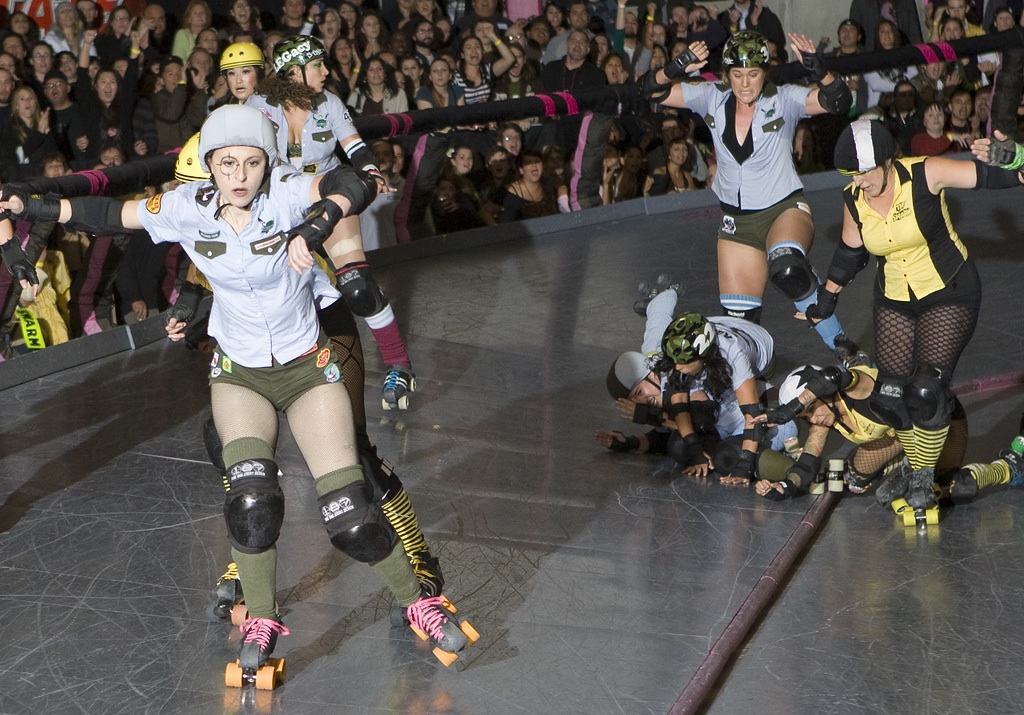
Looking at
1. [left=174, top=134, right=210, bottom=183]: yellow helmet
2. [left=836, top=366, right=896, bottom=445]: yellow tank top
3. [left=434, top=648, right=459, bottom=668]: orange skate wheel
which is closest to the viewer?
[left=434, top=648, right=459, bottom=668]: orange skate wheel

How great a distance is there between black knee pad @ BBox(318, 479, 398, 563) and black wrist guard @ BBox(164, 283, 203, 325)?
2.70 feet

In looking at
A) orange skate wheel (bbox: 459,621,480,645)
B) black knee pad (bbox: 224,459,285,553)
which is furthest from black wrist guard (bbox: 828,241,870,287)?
black knee pad (bbox: 224,459,285,553)

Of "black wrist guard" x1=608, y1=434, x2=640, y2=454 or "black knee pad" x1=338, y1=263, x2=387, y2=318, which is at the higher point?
"black knee pad" x1=338, y1=263, x2=387, y2=318

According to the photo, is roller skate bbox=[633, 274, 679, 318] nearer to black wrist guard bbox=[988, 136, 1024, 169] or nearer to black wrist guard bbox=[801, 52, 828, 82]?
black wrist guard bbox=[801, 52, 828, 82]

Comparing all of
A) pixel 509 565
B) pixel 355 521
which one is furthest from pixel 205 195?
pixel 509 565

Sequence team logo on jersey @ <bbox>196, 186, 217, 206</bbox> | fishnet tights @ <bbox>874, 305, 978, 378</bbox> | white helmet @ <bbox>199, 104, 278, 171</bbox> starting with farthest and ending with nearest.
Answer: fishnet tights @ <bbox>874, 305, 978, 378</bbox>, team logo on jersey @ <bbox>196, 186, 217, 206</bbox>, white helmet @ <bbox>199, 104, 278, 171</bbox>

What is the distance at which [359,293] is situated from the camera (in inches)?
152

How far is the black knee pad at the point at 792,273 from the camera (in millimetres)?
4668

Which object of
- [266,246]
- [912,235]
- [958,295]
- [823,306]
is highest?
[266,246]

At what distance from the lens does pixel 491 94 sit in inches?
328

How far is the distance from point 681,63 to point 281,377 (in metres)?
2.79

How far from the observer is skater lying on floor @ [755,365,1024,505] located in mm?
4145

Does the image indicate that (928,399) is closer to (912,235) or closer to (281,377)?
(912,235)

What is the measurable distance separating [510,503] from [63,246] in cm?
273
